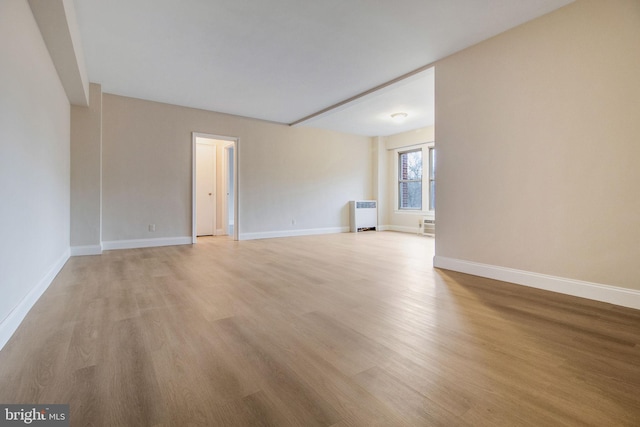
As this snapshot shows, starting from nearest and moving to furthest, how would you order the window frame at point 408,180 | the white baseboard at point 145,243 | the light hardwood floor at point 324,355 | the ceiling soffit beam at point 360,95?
the light hardwood floor at point 324,355
the ceiling soffit beam at point 360,95
the white baseboard at point 145,243
the window frame at point 408,180

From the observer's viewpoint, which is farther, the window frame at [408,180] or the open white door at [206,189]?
the window frame at [408,180]

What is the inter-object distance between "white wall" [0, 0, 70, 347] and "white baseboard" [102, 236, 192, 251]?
60.6 inches

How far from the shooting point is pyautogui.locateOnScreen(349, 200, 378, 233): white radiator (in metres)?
7.71

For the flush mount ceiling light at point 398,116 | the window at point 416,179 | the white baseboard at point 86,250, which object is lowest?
the white baseboard at point 86,250

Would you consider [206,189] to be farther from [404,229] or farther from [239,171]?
[404,229]

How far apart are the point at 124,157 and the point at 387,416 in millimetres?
5515

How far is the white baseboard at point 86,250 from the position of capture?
4307 mm

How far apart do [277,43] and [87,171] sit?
3515 mm

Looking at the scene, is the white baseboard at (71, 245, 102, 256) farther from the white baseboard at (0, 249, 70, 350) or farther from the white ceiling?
the white ceiling

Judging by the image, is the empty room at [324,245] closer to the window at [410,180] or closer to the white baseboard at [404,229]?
the white baseboard at [404,229]

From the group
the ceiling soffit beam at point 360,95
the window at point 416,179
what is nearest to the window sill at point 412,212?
the window at point 416,179

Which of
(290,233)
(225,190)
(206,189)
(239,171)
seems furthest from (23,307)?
(206,189)

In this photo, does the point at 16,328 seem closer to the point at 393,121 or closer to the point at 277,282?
the point at 277,282

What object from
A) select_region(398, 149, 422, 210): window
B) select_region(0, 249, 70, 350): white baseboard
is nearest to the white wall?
select_region(0, 249, 70, 350): white baseboard
